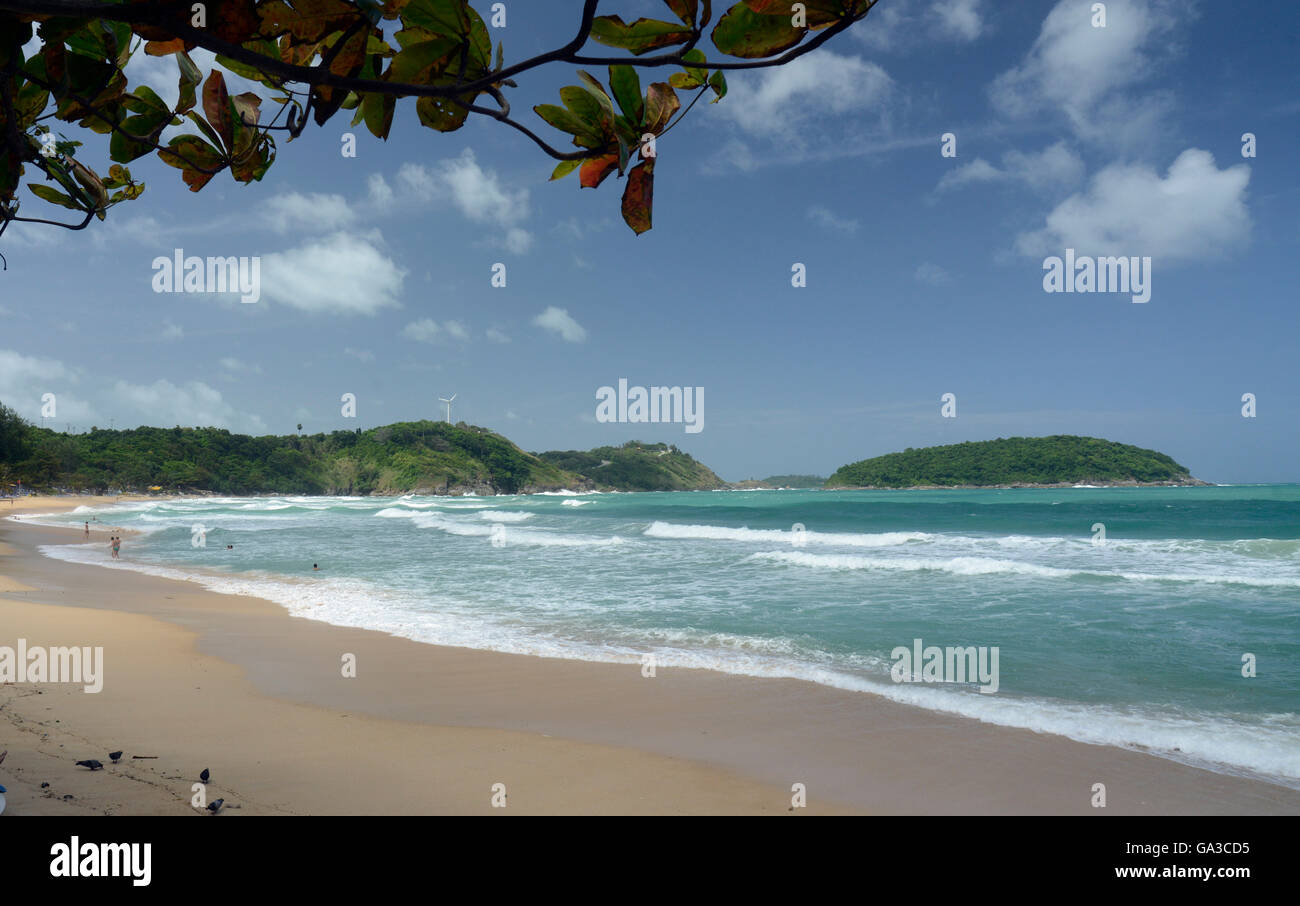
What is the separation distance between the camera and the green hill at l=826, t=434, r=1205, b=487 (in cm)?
9681

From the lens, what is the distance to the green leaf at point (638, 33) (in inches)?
42.1

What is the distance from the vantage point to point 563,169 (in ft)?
4.48

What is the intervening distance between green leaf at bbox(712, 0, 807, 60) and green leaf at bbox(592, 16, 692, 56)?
7cm

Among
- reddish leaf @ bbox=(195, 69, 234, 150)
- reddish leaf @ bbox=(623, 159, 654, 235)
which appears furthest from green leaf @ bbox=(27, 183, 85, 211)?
reddish leaf @ bbox=(623, 159, 654, 235)

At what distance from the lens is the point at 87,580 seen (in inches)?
576

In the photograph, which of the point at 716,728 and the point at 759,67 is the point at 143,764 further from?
the point at 759,67

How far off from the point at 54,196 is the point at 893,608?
1138 cm

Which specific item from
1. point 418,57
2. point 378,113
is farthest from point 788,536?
point 418,57

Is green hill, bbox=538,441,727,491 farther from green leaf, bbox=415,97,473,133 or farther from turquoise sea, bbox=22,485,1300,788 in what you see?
green leaf, bbox=415,97,473,133

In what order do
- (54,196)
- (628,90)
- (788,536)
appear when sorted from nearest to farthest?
(628,90), (54,196), (788,536)

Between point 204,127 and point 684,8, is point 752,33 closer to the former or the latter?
point 684,8

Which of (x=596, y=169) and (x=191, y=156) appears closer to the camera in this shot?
(x=596, y=169)

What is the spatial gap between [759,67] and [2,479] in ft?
232
